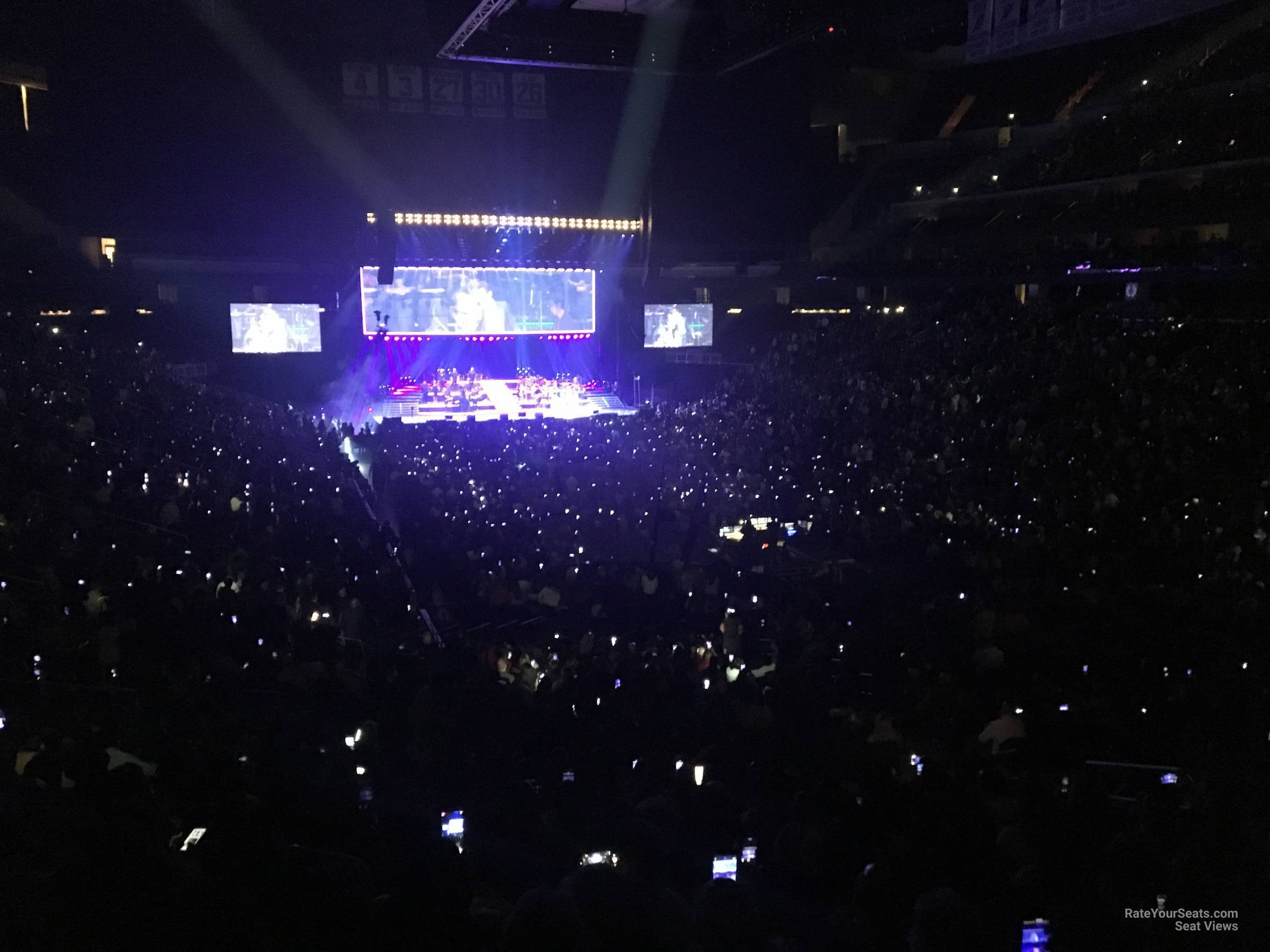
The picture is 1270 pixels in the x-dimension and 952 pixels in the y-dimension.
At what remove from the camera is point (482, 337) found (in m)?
25.1

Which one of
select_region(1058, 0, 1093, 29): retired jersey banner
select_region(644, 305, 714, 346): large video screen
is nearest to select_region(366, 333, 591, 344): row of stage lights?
select_region(644, 305, 714, 346): large video screen

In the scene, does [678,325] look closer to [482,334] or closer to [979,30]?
[482,334]

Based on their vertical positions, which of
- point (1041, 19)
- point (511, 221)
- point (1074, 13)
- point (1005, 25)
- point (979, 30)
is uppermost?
point (511, 221)

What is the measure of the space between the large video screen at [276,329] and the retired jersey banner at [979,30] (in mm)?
17612

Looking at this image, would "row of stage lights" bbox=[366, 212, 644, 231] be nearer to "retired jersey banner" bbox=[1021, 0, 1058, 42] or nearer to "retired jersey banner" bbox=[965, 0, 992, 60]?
"retired jersey banner" bbox=[965, 0, 992, 60]

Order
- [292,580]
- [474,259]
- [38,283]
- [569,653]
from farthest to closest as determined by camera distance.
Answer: [474,259]
[38,283]
[292,580]
[569,653]

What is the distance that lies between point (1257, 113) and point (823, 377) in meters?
9.45

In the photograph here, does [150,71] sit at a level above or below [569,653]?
above

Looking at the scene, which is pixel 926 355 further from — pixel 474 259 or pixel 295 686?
pixel 295 686

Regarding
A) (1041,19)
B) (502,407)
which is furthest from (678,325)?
(1041,19)

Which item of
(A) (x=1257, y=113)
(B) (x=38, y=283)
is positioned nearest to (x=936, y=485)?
(A) (x=1257, y=113)

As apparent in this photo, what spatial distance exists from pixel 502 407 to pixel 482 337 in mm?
2529

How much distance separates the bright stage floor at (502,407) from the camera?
2300 centimetres

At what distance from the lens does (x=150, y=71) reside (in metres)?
21.7
